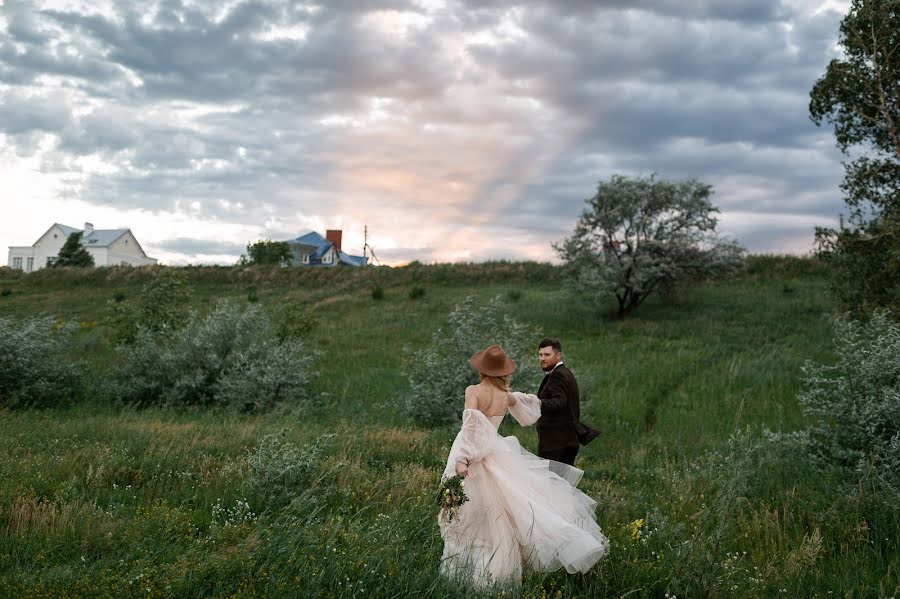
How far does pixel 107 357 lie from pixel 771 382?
70.4ft

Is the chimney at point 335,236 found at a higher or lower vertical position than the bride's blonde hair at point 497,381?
higher

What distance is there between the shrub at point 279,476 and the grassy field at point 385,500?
0.17 ft

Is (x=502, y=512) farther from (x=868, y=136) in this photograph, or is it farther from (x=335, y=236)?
(x=335, y=236)

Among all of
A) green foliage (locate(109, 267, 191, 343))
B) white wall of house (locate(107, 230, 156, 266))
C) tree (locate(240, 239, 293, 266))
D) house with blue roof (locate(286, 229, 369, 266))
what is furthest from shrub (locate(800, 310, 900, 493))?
white wall of house (locate(107, 230, 156, 266))

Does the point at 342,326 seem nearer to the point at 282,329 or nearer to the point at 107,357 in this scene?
the point at 282,329

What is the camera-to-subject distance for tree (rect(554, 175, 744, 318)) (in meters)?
28.8

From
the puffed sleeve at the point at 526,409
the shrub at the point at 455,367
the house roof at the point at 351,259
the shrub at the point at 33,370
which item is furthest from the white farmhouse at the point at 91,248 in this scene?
the puffed sleeve at the point at 526,409

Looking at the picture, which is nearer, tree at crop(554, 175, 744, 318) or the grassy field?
the grassy field

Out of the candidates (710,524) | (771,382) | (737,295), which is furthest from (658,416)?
(737,295)

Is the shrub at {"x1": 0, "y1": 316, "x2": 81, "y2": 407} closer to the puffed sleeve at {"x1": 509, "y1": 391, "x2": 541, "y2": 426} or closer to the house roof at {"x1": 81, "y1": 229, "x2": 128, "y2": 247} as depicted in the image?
the puffed sleeve at {"x1": 509, "y1": 391, "x2": 541, "y2": 426}

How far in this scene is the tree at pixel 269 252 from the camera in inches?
3172

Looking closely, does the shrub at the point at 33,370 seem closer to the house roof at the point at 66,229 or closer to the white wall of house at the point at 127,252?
the white wall of house at the point at 127,252

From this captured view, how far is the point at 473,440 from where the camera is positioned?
583cm

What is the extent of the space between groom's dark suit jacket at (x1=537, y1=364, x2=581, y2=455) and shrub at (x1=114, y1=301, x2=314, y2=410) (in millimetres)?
10029
